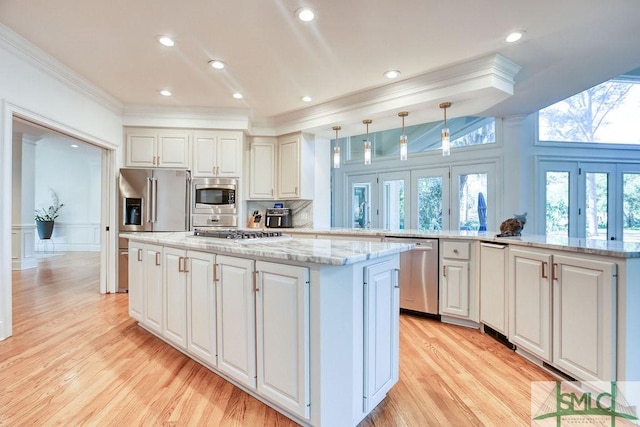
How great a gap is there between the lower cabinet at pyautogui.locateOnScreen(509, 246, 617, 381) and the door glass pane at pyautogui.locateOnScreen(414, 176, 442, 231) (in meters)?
3.23

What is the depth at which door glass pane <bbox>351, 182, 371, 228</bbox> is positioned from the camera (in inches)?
253

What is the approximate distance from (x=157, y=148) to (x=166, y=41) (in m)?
2.04

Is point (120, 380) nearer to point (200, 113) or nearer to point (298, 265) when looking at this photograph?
point (298, 265)

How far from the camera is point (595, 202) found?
15.8 ft

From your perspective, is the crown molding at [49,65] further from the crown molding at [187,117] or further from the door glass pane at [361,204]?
the door glass pane at [361,204]

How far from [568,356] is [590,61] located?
2.71 m

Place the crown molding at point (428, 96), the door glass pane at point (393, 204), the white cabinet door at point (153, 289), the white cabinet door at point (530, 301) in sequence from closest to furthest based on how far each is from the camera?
the white cabinet door at point (530, 301)
the white cabinet door at point (153, 289)
the crown molding at point (428, 96)
the door glass pane at point (393, 204)

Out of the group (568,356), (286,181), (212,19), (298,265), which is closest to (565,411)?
(568,356)

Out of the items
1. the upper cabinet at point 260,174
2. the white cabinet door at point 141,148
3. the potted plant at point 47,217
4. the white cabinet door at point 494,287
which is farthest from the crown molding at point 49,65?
the potted plant at point 47,217

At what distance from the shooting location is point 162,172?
420 centimetres

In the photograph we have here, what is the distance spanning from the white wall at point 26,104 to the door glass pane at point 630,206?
7.49 metres

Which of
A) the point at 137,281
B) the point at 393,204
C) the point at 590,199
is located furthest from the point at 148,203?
the point at 590,199

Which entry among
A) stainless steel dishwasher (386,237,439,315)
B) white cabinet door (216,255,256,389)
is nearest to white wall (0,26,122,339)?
white cabinet door (216,255,256,389)

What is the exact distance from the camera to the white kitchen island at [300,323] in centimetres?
144
